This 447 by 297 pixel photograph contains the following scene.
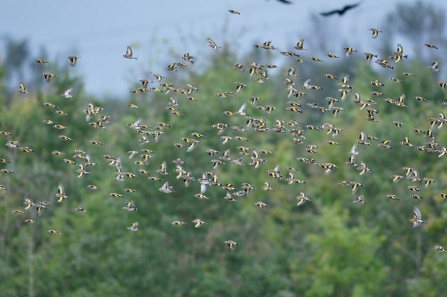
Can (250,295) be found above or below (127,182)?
below

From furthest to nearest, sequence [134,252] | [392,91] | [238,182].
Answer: [392,91], [238,182], [134,252]

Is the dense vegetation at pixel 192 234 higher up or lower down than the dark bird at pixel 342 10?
lower down

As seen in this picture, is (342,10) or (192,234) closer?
(342,10)

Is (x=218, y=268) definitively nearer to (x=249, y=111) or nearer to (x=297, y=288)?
(x=297, y=288)

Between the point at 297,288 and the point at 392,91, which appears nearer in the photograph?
the point at 297,288

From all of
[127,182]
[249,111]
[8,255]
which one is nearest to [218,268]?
[127,182]

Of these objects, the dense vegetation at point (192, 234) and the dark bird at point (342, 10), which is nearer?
the dark bird at point (342, 10)

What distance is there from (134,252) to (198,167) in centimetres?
595

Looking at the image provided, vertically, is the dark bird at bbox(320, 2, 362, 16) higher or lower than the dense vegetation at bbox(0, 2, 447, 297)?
higher

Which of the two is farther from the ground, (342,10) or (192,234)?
(342,10)

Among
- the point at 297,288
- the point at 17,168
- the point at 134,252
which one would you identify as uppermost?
the point at 17,168

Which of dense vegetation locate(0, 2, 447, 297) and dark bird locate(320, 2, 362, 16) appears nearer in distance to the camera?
dark bird locate(320, 2, 362, 16)

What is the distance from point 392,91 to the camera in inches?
3118

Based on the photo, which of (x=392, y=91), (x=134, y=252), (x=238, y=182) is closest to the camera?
(x=134, y=252)
